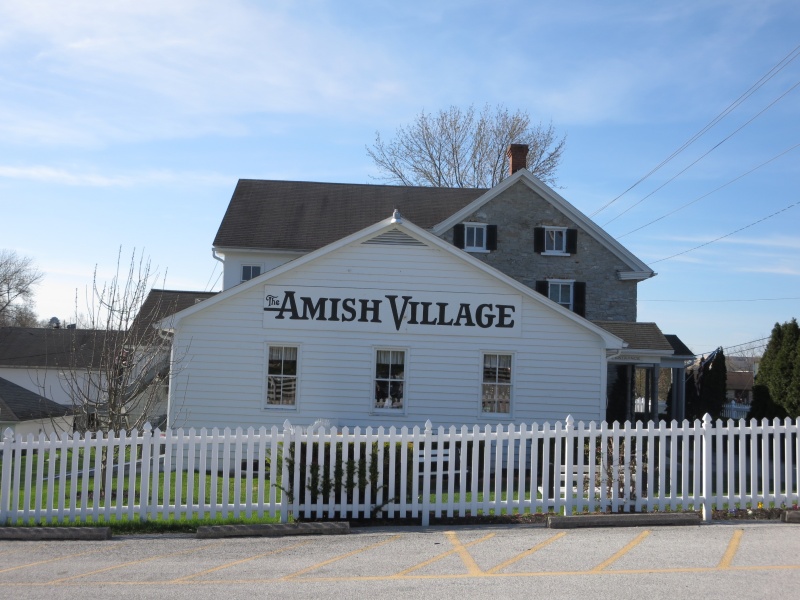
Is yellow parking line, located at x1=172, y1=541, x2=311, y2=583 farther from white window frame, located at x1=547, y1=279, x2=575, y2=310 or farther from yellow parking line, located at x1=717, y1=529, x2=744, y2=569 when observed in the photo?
white window frame, located at x1=547, y1=279, x2=575, y2=310

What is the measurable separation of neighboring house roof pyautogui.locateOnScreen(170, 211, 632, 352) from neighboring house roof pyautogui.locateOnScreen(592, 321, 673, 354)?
608cm

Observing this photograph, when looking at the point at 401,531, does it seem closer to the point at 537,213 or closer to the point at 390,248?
the point at 390,248

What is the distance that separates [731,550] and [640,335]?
56.9 feet

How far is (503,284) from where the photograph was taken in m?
19.4

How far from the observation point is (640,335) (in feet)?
86.9

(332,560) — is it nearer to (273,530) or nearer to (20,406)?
(273,530)

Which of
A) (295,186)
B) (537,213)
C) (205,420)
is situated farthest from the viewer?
(295,186)

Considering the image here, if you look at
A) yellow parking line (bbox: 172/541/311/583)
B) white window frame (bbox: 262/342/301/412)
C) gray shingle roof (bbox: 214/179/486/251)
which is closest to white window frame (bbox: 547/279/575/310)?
gray shingle roof (bbox: 214/179/486/251)

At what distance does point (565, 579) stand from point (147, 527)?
5.95 metres

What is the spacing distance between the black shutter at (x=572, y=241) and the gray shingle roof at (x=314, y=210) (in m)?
4.51

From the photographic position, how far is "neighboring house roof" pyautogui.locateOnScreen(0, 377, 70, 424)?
3173cm

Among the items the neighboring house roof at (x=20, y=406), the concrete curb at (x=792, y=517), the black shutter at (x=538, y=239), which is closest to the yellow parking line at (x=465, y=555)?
the concrete curb at (x=792, y=517)

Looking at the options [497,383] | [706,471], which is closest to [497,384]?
[497,383]

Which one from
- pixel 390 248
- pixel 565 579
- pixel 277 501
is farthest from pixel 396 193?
pixel 565 579
